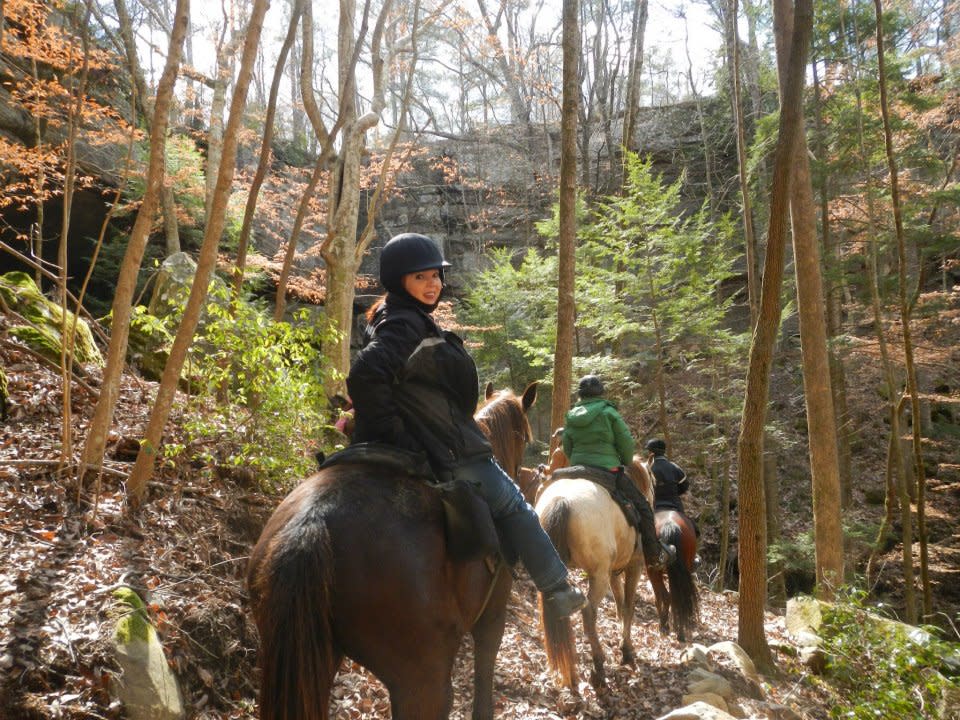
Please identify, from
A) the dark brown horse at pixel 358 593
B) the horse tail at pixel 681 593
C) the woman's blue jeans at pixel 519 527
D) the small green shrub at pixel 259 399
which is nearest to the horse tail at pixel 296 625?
the dark brown horse at pixel 358 593

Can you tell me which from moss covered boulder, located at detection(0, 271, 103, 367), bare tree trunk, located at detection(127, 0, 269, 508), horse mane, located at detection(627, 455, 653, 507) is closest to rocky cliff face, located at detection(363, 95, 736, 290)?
horse mane, located at detection(627, 455, 653, 507)

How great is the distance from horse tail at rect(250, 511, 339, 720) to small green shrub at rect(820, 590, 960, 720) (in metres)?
4.22

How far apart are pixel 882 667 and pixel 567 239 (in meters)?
6.47

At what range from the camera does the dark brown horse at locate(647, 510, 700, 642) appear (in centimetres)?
774

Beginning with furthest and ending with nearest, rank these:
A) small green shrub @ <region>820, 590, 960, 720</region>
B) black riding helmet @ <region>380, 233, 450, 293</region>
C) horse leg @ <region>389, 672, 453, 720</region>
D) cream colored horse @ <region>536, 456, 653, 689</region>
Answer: cream colored horse @ <region>536, 456, 653, 689</region>, small green shrub @ <region>820, 590, 960, 720</region>, black riding helmet @ <region>380, 233, 450, 293</region>, horse leg @ <region>389, 672, 453, 720</region>

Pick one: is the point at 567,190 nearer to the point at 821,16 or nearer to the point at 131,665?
the point at 131,665

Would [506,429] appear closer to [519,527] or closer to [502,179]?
[519,527]

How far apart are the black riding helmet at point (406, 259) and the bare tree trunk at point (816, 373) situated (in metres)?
6.57

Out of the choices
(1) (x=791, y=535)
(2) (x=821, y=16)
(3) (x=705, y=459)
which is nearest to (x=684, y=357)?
(3) (x=705, y=459)

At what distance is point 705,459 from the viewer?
55.7ft

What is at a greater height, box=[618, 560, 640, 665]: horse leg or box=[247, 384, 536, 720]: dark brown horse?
box=[247, 384, 536, 720]: dark brown horse

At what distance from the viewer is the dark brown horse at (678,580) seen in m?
7.74

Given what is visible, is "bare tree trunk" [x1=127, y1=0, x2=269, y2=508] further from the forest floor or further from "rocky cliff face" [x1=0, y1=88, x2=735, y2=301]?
"rocky cliff face" [x1=0, y1=88, x2=735, y2=301]

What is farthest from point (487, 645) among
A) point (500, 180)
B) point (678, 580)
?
point (500, 180)
